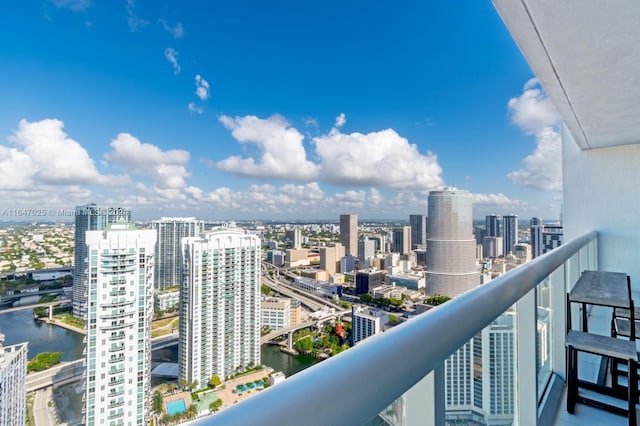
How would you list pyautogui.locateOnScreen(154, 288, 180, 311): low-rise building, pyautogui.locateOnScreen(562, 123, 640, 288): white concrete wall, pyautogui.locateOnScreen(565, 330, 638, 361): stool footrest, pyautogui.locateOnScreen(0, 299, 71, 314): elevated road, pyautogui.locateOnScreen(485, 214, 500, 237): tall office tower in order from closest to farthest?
pyautogui.locateOnScreen(565, 330, 638, 361): stool footrest < pyautogui.locateOnScreen(562, 123, 640, 288): white concrete wall < pyautogui.locateOnScreen(0, 299, 71, 314): elevated road < pyautogui.locateOnScreen(154, 288, 180, 311): low-rise building < pyautogui.locateOnScreen(485, 214, 500, 237): tall office tower

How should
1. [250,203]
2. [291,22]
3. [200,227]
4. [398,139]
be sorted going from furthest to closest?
[398,139] → [291,22] → [250,203] → [200,227]

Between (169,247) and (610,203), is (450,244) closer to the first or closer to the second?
(610,203)

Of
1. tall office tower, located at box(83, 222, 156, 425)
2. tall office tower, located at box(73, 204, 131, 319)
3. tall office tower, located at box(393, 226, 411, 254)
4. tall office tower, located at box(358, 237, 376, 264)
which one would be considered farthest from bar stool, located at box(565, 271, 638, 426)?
tall office tower, located at box(393, 226, 411, 254)

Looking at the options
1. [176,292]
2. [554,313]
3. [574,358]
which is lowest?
[176,292]

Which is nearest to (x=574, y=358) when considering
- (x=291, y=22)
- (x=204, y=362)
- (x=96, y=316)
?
(x=96, y=316)

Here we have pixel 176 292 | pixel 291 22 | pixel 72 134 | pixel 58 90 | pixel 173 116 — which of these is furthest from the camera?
pixel 291 22

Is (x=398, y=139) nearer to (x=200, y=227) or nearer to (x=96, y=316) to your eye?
(x=200, y=227)

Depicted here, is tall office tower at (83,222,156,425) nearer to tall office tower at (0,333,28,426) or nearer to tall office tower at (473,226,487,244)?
tall office tower at (0,333,28,426)

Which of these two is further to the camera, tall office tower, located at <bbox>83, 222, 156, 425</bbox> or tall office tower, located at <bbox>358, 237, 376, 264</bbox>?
tall office tower, located at <bbox>358, 237, 376, 264</bbox>
